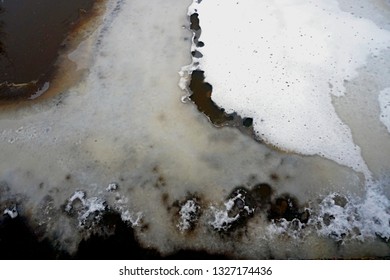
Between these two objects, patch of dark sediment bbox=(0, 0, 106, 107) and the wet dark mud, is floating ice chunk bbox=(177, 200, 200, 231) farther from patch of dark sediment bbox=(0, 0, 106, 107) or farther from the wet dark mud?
patch of dark sediment bbox=(0, 0, 106, 107)

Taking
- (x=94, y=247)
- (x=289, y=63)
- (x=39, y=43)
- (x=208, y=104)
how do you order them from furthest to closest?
(x=39, y=43), (x=289, y=63), (x=208, y=104), (x=94, y=247)

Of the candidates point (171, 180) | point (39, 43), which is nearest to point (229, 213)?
point (171, 180)

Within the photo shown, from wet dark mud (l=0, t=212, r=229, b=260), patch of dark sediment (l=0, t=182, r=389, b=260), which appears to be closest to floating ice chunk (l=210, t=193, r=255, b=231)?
patch of dark sediment (l=0, t=182, r=389, b=260)

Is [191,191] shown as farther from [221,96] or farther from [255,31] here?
[255,31]

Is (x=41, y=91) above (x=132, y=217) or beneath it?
above

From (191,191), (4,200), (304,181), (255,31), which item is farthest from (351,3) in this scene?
(4,200)

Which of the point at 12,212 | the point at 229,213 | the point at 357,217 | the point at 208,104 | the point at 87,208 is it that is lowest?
the point at 12,212

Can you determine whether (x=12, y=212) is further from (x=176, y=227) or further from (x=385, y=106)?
(x=385, y=106)

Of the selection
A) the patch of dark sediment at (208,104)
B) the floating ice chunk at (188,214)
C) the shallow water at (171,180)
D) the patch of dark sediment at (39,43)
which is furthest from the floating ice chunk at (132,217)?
the patch of dark sediment at (39,43)
